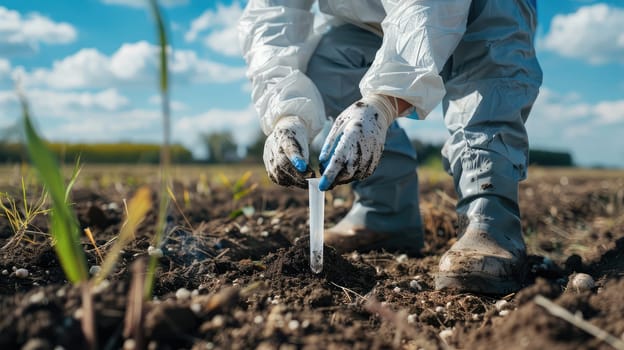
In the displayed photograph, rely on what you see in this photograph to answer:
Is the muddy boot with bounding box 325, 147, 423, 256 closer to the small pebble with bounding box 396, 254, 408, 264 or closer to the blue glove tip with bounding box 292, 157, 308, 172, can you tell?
the small pebble with bounding box 396, 254, 408, 264

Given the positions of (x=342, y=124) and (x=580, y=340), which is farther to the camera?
(x=342, y=124)

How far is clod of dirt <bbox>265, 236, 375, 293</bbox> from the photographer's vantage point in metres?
1.54

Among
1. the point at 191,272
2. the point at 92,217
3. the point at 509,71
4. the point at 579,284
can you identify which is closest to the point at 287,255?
the point at 191,272

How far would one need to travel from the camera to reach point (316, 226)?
160 centimetres

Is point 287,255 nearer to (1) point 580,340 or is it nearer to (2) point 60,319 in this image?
(2) point 60,319

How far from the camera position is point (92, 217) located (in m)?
2.39

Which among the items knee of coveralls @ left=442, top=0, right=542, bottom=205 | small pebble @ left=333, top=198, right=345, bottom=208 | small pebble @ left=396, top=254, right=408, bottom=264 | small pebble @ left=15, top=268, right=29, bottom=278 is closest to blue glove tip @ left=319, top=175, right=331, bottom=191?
knee of coveralls @ left=442, top=0, right=542, bottom=205

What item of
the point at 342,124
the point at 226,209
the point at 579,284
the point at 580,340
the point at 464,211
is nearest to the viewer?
the point at 580,340

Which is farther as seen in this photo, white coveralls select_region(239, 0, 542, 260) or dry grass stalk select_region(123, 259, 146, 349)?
white coveralls select_region(239, 0, 542, 260)

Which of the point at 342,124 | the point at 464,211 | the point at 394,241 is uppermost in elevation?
the point at 342,124

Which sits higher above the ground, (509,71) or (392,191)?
(509,71)

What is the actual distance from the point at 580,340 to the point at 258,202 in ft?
7.75

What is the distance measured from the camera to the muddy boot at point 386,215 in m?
2.34

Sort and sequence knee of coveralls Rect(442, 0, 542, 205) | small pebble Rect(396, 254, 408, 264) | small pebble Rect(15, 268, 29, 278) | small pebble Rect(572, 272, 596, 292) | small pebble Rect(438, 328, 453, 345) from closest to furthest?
1. small pebble Rect(438, 328, 453, 345)
2. small pebble Rect(15, 268, 29, 278)
3. small pebble Rect(572, 272, 596, 292)
4. knee of coveralls Rect(442, 0, 542, 205)
5. small pebble Rect(396, 254, 408, 264)
